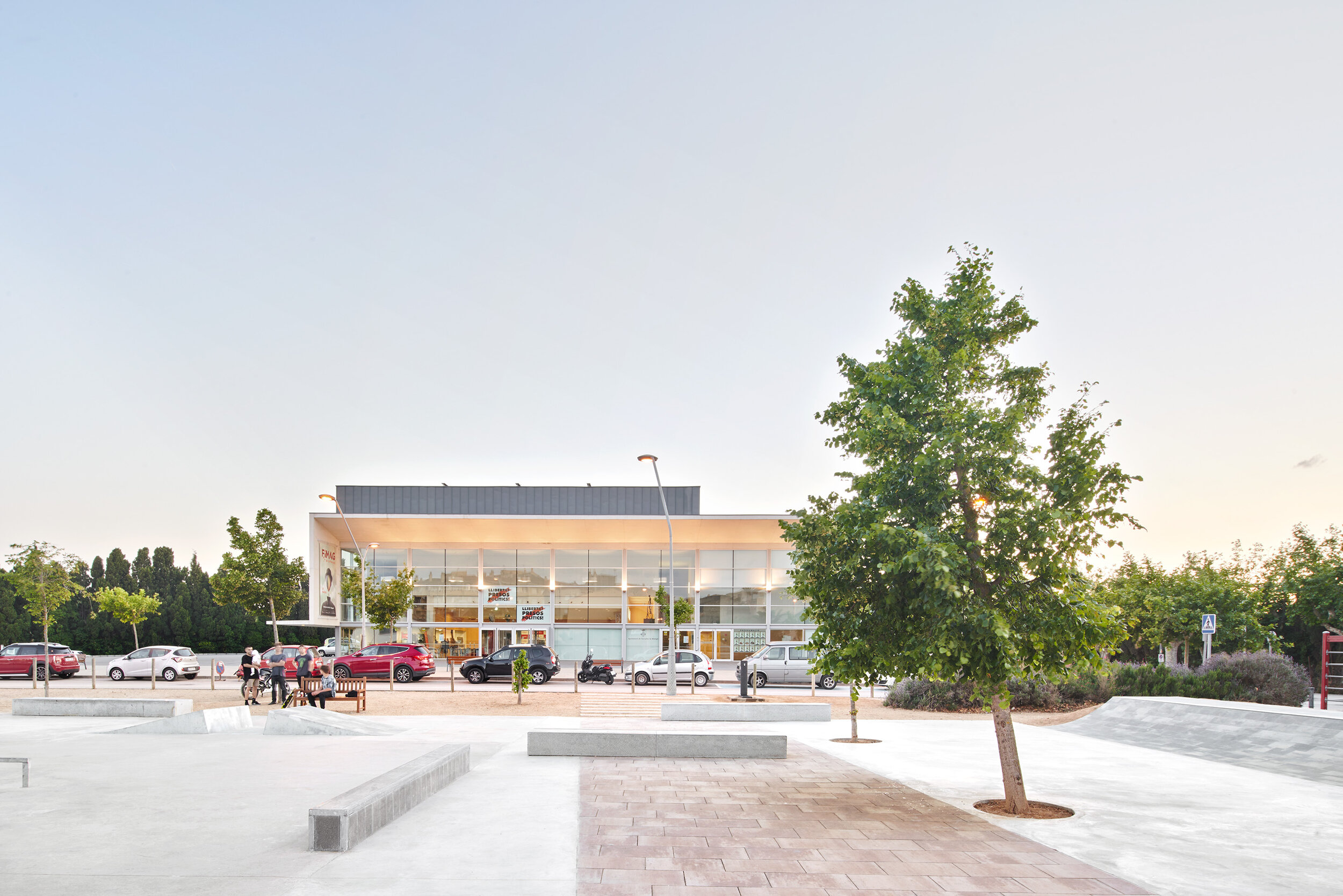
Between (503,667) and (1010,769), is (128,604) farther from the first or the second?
(1010,769)

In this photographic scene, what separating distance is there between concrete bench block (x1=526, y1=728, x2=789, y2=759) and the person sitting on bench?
360 inches

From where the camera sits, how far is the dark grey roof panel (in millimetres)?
54031

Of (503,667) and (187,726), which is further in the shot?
(503,667)

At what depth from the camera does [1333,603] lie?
36.2 metres

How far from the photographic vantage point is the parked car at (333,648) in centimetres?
4772

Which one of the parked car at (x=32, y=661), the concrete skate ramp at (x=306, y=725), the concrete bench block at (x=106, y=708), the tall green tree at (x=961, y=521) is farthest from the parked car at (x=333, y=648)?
the tall green tree at (x=961, y=521)

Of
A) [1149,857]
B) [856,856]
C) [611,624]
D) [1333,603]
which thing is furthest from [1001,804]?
[611,624]

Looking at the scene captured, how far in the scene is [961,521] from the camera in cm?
978

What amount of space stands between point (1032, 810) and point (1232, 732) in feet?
28.3

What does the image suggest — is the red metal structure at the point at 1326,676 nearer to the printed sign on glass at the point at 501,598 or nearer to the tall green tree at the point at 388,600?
the tall green tree at the point at 388,600

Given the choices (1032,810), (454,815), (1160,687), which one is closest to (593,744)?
(454,815)

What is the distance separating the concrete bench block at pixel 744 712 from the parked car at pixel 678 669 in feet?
38.0

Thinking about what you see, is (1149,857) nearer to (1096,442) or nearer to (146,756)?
(1096,442)

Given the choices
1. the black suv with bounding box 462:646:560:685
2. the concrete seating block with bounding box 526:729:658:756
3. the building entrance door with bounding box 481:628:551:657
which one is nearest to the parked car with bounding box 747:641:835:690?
the black suv with bounding box 462:646:560:685
